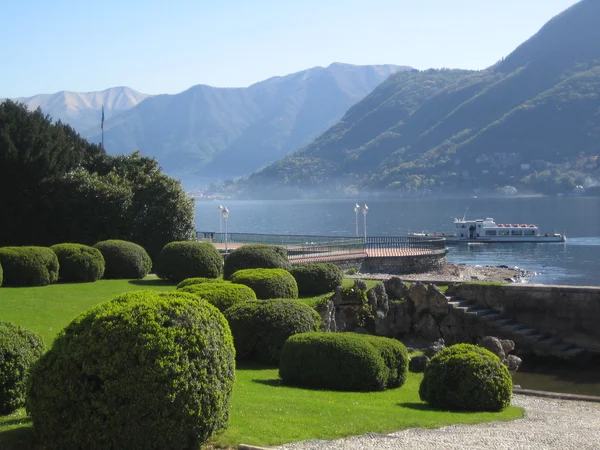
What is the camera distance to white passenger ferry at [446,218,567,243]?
92.4 metres

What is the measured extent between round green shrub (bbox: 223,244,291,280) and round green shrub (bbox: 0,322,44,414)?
54.5 ft

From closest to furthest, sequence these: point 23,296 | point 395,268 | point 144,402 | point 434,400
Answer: point 144,402
point 434,400
point 23,296
point 395,268

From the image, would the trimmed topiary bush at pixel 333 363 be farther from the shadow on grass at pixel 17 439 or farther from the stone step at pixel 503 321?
the stone step at pixel 503 321

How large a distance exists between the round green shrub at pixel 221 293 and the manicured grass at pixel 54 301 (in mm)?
3205

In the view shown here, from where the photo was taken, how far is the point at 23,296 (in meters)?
22.5

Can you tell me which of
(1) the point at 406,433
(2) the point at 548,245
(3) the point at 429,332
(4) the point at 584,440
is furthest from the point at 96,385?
(2) the point at 548,245

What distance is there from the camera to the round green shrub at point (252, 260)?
2703cm

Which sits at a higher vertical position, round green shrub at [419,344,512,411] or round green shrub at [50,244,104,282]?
round green shrub at [50,244,104,282]

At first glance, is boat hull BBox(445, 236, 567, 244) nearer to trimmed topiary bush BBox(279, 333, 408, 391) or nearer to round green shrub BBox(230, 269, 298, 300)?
round green shrub BBox(230, 269, 298, 300)

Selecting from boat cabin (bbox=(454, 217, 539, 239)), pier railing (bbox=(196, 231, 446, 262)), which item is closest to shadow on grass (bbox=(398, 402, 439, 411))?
pier railing (bbox=(196, 231, 446, 262))

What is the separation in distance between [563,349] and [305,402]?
17224mm

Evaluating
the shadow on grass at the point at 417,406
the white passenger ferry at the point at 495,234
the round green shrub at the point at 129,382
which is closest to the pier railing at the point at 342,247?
the shadow on grass at the point at 417,406

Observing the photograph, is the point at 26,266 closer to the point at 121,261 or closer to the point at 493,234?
the point at 121,261

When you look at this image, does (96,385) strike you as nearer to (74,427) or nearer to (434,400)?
(74,427)
